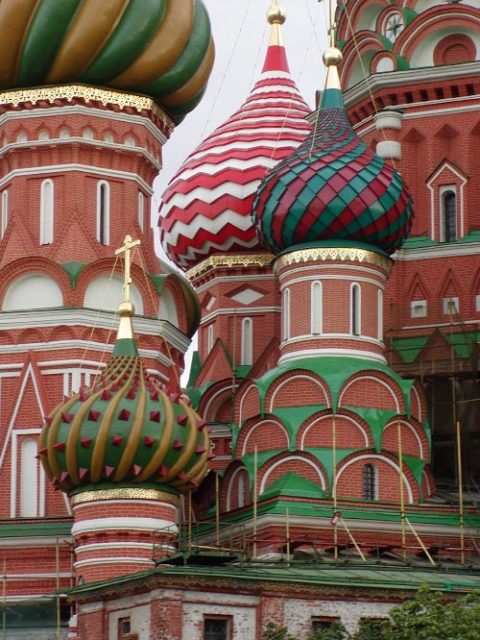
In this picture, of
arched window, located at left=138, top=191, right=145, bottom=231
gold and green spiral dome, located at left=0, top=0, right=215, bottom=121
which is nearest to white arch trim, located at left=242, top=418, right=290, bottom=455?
arched window, located at left=138, top=191, right=145, bottom=231

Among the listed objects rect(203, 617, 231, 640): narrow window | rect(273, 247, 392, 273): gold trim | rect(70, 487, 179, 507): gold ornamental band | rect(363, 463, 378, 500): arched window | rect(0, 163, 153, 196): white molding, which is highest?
rect(0, 163, 153, 196): white molding

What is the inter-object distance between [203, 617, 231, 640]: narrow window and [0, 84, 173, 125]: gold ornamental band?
1014cm

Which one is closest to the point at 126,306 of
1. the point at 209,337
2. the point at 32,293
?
the point at 32,293

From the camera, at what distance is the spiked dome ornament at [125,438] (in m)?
32.1

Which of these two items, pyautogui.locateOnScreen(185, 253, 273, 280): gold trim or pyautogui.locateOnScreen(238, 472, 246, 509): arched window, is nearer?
pyautogui.locateOnScreen(238, 472, 246, 509): arched window

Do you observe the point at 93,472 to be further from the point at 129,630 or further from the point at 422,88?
the point at 422,88

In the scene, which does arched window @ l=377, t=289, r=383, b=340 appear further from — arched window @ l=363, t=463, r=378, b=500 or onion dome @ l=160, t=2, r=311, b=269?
onion dome @ l=160, t=2, r=311, b=269

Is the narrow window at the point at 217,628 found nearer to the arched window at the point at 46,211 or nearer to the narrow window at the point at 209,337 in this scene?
the arched window at the point at 46,211

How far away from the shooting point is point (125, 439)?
32062mm

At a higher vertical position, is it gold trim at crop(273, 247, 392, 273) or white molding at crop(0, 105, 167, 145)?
white molding at crop(0, 105, 167, 145)

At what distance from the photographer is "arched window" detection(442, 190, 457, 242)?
125 feet

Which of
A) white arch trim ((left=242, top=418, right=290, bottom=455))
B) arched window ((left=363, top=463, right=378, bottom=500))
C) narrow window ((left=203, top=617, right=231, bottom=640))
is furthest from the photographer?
white arch trim ((left=242, top=418, right=290, bottom=455))

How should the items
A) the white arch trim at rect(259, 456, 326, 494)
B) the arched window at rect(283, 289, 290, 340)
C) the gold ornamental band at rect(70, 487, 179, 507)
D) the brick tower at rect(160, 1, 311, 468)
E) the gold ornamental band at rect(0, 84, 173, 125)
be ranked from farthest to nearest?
the brick tower at rect(160, 1, 311, 468) < the gold ornamental band at rect(0, 84, 173, 125) < the arched window at rect(283, 289, 290, 340) < the white arch trim at rect(259, 456, 326, 494) < the gold ornamental band at rect(70, 487, 179, 507)

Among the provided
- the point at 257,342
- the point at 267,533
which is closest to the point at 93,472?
the point at 267,533
